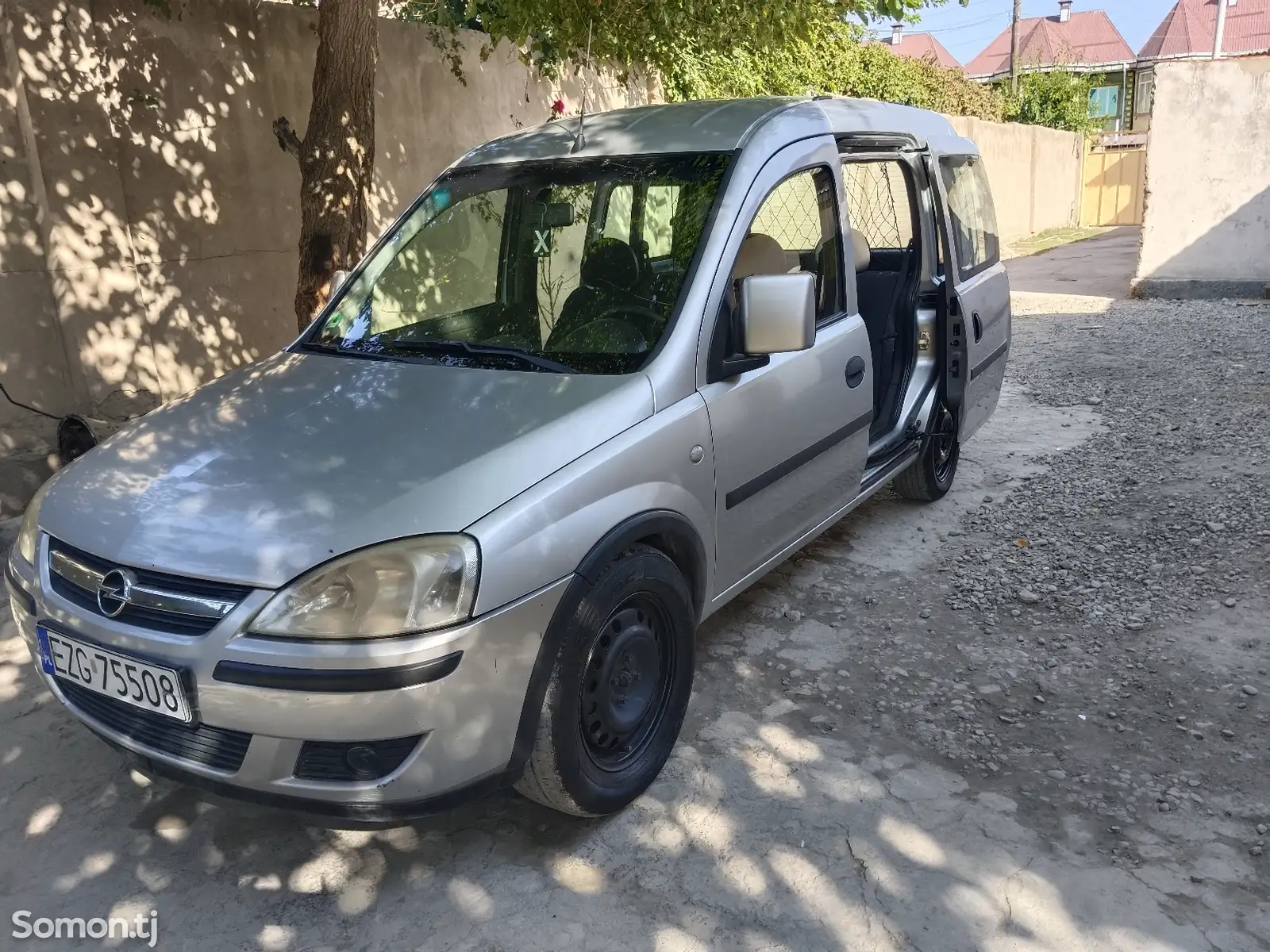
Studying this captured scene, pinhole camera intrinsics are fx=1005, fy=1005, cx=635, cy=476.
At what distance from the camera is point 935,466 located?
5281mm

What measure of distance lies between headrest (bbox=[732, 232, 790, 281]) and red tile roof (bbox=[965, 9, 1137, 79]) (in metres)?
45.7

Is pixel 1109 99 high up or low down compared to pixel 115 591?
up

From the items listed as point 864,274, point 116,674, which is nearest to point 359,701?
point 116,674

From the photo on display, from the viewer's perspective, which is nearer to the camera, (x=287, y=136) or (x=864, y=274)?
(x=864, y=274)

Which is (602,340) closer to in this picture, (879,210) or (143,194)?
(143,194)

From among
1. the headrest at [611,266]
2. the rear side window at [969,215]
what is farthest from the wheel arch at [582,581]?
the rear side window at [969,215]

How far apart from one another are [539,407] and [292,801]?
1.16 m

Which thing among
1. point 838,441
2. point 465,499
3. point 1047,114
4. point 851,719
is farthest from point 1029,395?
point 1047,114

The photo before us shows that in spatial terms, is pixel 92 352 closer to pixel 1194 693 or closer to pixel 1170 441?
pixel 1194 693

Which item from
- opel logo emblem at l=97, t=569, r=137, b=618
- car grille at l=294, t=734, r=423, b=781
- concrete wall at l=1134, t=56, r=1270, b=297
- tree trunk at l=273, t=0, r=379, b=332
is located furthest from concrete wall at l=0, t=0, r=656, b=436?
concrete wall at l=1134, t=56, r=1270, b=297

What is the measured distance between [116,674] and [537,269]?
184 cm

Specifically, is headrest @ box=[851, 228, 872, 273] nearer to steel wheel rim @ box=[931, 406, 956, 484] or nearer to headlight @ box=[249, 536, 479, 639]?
steel wheel rim @ box=[931, 406, 956, 484]

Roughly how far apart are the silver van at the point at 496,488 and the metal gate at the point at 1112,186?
25.3 m

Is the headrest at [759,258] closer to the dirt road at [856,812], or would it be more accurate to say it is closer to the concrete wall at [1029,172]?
the dirt road at [856,812]
